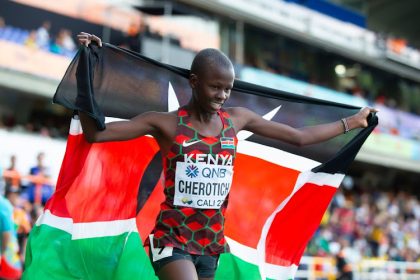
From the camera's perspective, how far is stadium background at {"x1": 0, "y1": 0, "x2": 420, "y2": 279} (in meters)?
17.4

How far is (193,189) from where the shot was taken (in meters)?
5.05

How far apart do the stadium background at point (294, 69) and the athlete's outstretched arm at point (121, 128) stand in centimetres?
600

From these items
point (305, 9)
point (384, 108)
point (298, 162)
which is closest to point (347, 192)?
point (384, 108)

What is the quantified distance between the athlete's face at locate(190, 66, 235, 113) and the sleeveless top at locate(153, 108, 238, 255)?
0.70ft

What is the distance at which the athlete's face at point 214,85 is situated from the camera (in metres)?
4.93

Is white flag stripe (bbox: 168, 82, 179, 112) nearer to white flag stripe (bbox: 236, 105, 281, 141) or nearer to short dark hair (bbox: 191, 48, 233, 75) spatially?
white flag stripe (bbox: 236, 105, 281, 141)

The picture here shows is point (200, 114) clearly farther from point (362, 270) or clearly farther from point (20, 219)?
point (362, 270)

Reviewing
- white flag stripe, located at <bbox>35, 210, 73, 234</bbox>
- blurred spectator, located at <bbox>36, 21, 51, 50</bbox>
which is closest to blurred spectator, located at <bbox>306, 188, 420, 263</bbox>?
blurred spectator, located at <bbox>36, 21, 51, 50</bbox>

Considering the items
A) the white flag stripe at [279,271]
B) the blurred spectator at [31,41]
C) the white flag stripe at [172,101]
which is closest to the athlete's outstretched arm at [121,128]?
the white flag stripe at [172,101]

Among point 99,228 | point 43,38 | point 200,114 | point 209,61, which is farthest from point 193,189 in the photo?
point 43,38

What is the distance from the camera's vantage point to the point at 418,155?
32.8m

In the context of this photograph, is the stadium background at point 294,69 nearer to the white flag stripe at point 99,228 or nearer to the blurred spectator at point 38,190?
the blurred spectator at point 38,190

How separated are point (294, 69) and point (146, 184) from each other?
Answer: 2452cm

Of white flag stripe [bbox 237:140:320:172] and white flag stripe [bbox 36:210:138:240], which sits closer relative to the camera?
white flag stripe [bbox 36:210:138:240]
